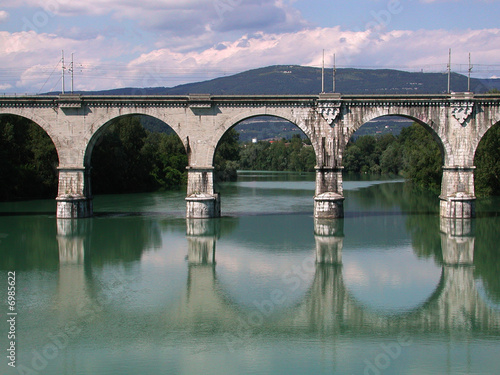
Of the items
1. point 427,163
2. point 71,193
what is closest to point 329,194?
point 71,193

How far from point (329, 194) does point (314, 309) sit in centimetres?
1680

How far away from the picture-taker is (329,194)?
113 feet

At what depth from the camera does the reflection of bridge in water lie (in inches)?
647

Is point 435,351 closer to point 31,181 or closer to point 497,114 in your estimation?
point 497,114

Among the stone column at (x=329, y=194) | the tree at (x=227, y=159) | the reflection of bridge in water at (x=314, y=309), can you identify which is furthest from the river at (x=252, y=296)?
the tree at (x=227, y=159)

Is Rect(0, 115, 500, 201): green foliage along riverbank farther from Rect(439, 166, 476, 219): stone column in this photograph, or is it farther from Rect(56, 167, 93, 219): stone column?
Rect(56, 167, 93, 219): stone column

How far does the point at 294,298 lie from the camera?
758 inches

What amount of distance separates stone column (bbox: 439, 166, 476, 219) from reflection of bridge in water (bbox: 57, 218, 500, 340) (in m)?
9.13

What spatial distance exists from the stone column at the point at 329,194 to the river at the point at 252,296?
93 cm

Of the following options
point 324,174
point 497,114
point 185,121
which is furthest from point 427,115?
point 185,121

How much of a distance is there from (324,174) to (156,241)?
11.1 metres

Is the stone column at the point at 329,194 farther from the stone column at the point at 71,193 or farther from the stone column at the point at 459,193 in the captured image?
the stone column at the point at 71,193

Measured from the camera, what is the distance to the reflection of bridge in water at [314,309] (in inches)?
647

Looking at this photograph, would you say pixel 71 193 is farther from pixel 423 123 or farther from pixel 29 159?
pixel 423 123
